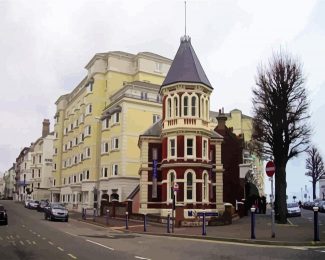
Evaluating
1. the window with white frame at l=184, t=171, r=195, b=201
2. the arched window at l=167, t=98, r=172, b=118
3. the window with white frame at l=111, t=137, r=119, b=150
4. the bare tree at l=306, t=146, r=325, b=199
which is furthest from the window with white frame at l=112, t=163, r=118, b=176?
the bare tree at l=306, t=146, r=325, b=199

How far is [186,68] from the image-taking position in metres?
41.9

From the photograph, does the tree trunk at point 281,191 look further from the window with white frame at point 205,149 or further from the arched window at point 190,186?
the window with white frame at point 205,149

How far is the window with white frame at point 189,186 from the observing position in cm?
3950

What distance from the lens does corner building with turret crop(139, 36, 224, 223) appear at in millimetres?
39688

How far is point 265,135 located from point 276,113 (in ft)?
6.60

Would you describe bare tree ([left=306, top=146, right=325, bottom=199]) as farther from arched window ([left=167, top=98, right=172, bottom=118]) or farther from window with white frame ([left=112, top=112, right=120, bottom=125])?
arched window ([left=167, top=98, right=172, bottom=118])

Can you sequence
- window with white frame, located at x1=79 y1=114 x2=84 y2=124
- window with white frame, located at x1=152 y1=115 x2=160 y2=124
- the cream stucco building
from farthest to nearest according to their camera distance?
window with white frame, located at x1=79 y1=114 x2=84 y2=124 < window with white frame, located at x1=152 y1=115 x2=160 y2=124 < the cream stucco building

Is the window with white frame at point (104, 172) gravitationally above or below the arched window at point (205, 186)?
above

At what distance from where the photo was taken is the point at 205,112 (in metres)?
41.5

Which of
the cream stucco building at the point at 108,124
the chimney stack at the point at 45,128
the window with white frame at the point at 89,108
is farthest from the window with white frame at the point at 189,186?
the chimney stack at the point at 45,128

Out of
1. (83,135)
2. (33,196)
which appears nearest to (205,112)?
(83,135)

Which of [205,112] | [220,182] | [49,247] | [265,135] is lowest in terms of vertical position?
[49,247]

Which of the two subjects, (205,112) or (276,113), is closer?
(276,113)

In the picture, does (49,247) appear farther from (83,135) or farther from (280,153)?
(83,135)
